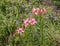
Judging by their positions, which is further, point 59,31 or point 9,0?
point 9,0

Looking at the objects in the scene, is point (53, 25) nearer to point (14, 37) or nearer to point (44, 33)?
point (44, 33)

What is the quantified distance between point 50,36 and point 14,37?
75 centimetres

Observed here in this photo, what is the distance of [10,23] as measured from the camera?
5.39 metres

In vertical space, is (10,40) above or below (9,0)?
below

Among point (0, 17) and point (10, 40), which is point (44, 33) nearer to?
point (10, 40)

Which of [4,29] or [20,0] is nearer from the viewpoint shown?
[4,29]

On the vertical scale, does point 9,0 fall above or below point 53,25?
above

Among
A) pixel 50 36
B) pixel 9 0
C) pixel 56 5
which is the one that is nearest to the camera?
pixel 50 36

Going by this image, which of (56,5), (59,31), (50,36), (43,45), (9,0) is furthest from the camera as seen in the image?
(56,5)

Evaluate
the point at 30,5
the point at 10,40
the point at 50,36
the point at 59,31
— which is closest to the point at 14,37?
the point at 10,40

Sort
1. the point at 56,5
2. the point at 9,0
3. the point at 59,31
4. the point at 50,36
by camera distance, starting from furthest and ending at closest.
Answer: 1. the point at 56,5
2. the point at 9,0
3. the point at 59,31
4. the point at 50,36

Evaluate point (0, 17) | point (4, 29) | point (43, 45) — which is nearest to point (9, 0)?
point (0, 17)

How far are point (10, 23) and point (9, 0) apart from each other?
53.6 inches

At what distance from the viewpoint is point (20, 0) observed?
6.80 m
